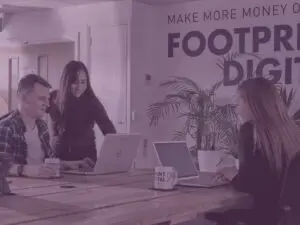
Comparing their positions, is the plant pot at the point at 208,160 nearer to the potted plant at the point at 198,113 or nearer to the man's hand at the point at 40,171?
Result: the potted plant at the point at 198,113

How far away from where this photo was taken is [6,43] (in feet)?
24.5

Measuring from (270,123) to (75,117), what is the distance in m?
1.72

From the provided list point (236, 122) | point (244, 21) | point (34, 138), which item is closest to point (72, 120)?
point (34, 138)

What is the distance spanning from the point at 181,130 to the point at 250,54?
45.1 inches

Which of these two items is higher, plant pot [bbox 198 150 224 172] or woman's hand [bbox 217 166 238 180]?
woman's hand [bbox 217 166 238 180]

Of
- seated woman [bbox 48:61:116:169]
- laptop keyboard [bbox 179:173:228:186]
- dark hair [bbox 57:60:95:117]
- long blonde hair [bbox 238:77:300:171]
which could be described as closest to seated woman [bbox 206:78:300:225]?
long blonde hair [bbox 238:77:300:171]

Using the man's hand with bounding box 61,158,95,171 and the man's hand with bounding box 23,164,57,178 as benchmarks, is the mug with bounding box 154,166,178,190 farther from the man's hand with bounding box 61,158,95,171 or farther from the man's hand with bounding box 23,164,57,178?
the man's hand with bounding box 61,158,95,171

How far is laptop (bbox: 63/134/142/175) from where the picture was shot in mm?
3047

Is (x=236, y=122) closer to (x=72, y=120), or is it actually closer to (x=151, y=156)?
(x=151, y=156)

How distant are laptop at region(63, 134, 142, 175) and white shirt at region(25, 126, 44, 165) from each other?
0.18 meters

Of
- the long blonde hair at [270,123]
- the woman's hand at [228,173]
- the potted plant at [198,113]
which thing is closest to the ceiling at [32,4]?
the potted plant at [198,113]

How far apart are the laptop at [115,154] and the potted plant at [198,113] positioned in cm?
176

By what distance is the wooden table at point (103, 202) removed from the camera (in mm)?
1815

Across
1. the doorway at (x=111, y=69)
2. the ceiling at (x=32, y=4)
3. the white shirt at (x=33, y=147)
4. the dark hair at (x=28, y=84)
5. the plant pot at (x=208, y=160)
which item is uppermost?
the ceiling at (x=32, y=4)
